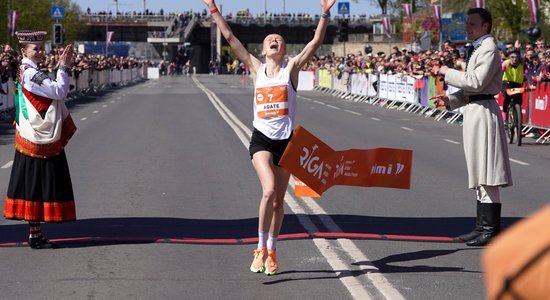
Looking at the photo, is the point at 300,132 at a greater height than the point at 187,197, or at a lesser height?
greater

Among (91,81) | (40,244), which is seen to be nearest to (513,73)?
(40,244)

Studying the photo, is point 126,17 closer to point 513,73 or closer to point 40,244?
point 513,73

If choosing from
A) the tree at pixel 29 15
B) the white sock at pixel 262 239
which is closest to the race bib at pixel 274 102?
the white sock at pixel 262 239

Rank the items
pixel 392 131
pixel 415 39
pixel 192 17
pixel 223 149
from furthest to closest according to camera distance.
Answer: pixel 192 17 → pixel 415 39 → pixel 392 131 → pixel 223 149

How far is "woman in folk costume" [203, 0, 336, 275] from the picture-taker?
729 cm

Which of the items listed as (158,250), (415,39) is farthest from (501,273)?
(415,39)

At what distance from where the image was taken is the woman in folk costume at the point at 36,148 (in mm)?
8477

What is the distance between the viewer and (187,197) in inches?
491

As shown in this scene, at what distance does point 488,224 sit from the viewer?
8891 mm

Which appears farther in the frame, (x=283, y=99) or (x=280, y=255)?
(x=280, y=255)

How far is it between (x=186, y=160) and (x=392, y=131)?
976 centimetres

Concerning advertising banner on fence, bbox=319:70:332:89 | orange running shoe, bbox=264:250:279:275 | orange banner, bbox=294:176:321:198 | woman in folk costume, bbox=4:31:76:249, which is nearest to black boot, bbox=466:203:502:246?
orange banner, bbox=294:176:321:198

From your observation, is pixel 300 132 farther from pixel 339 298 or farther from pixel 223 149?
pixel 223 149

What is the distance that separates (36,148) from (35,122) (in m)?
0.20
